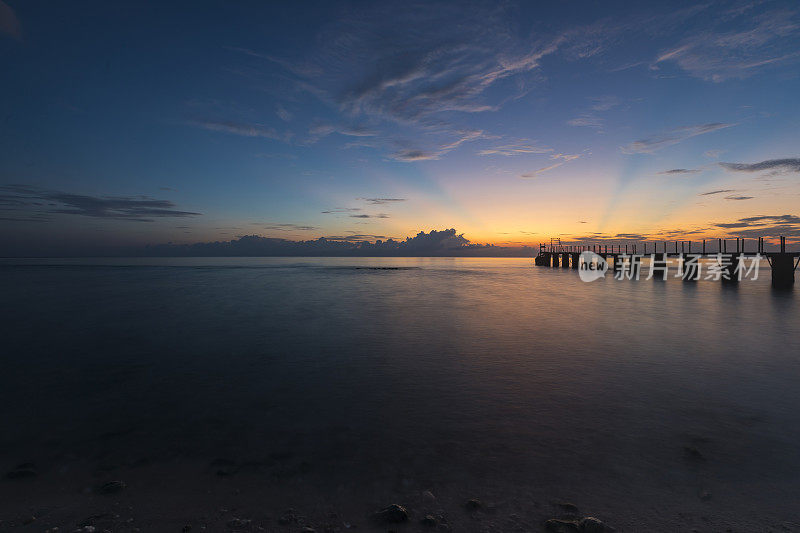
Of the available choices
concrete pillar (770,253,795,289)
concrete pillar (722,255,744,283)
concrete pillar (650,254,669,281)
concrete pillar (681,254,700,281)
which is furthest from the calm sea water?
concrete pillar (650,254,669,281)

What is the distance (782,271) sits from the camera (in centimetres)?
4366

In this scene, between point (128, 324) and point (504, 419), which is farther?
point (128, 324)

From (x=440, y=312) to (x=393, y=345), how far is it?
1050 cm

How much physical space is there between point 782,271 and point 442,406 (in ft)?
189

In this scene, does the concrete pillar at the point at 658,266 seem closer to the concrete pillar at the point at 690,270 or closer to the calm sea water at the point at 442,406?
the concrete pillar at the point at 690,270

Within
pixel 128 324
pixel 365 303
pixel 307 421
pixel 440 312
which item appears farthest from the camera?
pixel 365 303

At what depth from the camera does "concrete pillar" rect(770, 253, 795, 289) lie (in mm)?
42969

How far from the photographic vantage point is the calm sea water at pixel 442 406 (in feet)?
18.4

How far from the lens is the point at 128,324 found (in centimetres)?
1992

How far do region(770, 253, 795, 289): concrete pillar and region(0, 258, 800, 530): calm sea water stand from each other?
35.1m

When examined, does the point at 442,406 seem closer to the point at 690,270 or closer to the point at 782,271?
the point at 782,271

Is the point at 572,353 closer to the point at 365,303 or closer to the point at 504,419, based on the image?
the point at 504,419

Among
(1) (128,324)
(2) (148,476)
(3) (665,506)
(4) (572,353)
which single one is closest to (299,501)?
(2) (148,476)

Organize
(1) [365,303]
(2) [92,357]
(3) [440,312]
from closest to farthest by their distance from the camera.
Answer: (2) [92,357] < (3) [440,312] < (1) [365,303]
